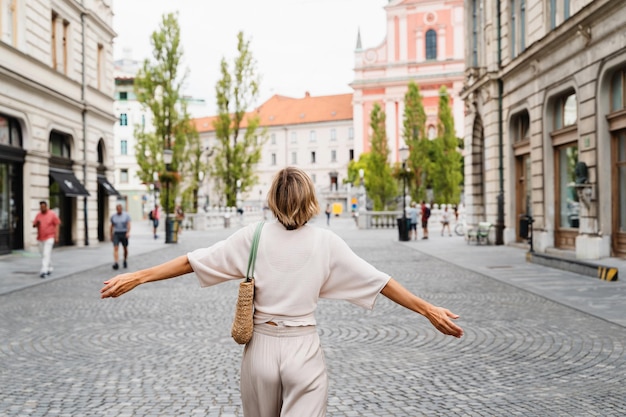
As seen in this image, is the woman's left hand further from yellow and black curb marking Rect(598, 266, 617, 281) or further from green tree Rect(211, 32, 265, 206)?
green tree Rect(211, 32, 265, 206)

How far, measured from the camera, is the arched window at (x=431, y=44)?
7631cm

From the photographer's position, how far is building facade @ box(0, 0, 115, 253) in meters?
20.8

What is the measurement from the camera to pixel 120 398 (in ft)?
17.5

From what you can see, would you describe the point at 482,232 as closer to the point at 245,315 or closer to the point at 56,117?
the point at 56,117

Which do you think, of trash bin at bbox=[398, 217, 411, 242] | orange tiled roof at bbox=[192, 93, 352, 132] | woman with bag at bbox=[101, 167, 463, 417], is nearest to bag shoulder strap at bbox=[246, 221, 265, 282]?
woman with bag at bbox=[101, 167, 463, 417]

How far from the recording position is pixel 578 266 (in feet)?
45.4

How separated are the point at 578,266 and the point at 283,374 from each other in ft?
40.6

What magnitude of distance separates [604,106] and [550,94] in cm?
291

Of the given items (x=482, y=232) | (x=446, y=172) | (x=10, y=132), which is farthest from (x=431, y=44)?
(x=10, y=132)

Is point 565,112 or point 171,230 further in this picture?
point 171,230

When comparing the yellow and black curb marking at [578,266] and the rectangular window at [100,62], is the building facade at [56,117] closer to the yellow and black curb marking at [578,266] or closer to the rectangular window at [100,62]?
the rectangular window at [100,62]

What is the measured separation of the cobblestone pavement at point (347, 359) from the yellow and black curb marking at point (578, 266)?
7.28 feet

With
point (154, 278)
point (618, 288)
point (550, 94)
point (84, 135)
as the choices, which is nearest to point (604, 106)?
point (550, 94)

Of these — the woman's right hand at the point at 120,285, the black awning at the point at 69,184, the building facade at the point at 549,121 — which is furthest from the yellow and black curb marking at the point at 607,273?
the black awning at the point at 69,184
